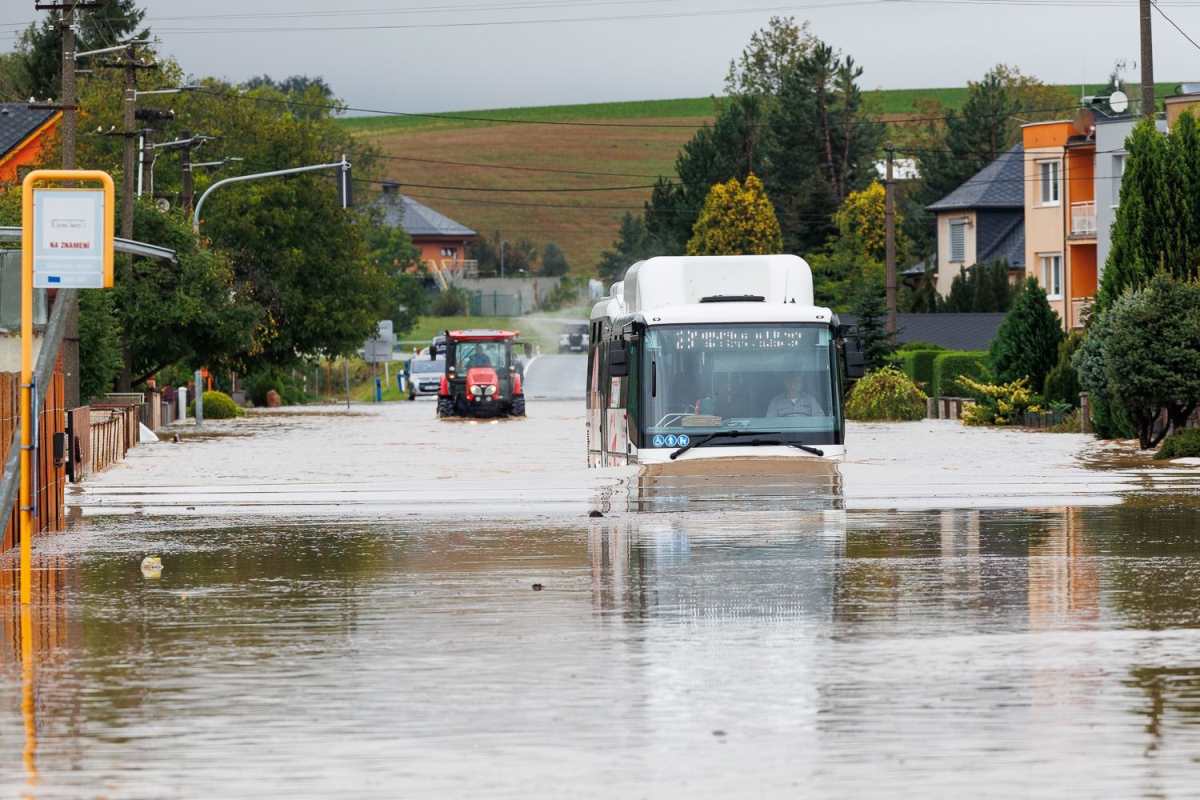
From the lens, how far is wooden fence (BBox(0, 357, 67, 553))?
67.4 feet

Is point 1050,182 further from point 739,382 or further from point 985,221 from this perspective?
point 739,382

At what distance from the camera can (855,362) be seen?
25.4 m

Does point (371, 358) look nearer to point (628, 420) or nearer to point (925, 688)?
point (628, 420)

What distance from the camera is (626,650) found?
13.0 metres

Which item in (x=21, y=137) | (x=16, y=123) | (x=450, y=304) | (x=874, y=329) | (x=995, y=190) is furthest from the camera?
(x=450, y=304)

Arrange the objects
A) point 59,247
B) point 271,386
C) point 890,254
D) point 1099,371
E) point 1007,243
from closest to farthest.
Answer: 1. point 59,247
2. point 1099,371
3. point 890,254
4. point 271,386
5. point 1007,243

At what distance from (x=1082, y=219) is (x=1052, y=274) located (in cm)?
686

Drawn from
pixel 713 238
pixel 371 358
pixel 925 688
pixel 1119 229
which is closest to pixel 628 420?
pixel 925 688

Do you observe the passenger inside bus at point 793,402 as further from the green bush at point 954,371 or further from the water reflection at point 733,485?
the green bush at point 954,371

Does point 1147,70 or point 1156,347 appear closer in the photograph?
point 1156,347

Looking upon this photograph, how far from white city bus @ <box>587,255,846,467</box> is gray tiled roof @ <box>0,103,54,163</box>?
56706 mm

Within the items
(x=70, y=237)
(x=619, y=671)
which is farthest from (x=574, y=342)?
(x=619, y=671)

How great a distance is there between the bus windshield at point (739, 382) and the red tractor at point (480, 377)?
138 feet

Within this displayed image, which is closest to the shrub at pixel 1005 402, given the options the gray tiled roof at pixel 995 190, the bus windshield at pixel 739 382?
the bus windshield at pixel 739 382
